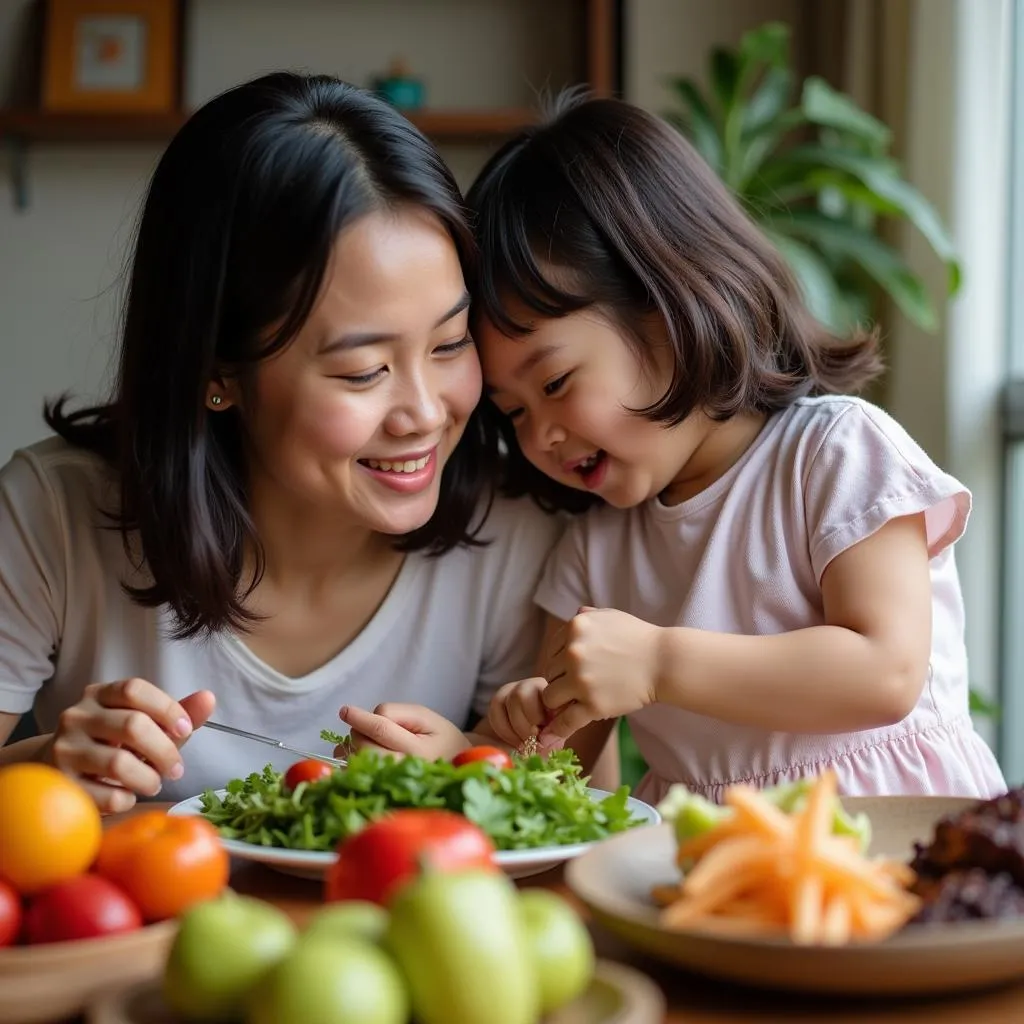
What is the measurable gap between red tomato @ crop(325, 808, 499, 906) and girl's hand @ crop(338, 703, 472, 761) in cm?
48

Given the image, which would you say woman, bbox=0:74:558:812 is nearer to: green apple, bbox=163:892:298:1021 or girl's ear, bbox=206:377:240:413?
girl's ear, bbox=206:377:240:413

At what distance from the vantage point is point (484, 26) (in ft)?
13.3

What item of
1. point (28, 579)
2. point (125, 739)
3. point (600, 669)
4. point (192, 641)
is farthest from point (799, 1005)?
point (28, 579)

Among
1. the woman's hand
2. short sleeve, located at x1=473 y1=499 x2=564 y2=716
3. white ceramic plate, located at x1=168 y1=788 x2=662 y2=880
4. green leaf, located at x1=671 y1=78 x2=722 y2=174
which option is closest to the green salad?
white ceramic plate, located at x1=168 y1=788 x2=662 y2=880

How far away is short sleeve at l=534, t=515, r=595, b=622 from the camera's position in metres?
1.81

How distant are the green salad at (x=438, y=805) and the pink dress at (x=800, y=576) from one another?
522 mm

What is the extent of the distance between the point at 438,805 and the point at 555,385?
70cm

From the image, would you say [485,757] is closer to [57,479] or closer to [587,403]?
[587,403]

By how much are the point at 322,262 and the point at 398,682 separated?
612 millimetres

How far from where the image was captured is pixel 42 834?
0.86m

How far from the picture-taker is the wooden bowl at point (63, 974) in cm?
78

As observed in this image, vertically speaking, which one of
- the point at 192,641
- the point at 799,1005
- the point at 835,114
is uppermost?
the point at 835,114

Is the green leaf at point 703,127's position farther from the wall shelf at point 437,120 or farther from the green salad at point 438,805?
the green salad at point 438,805

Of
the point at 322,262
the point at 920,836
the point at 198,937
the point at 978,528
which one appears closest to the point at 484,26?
the point at 978,528
